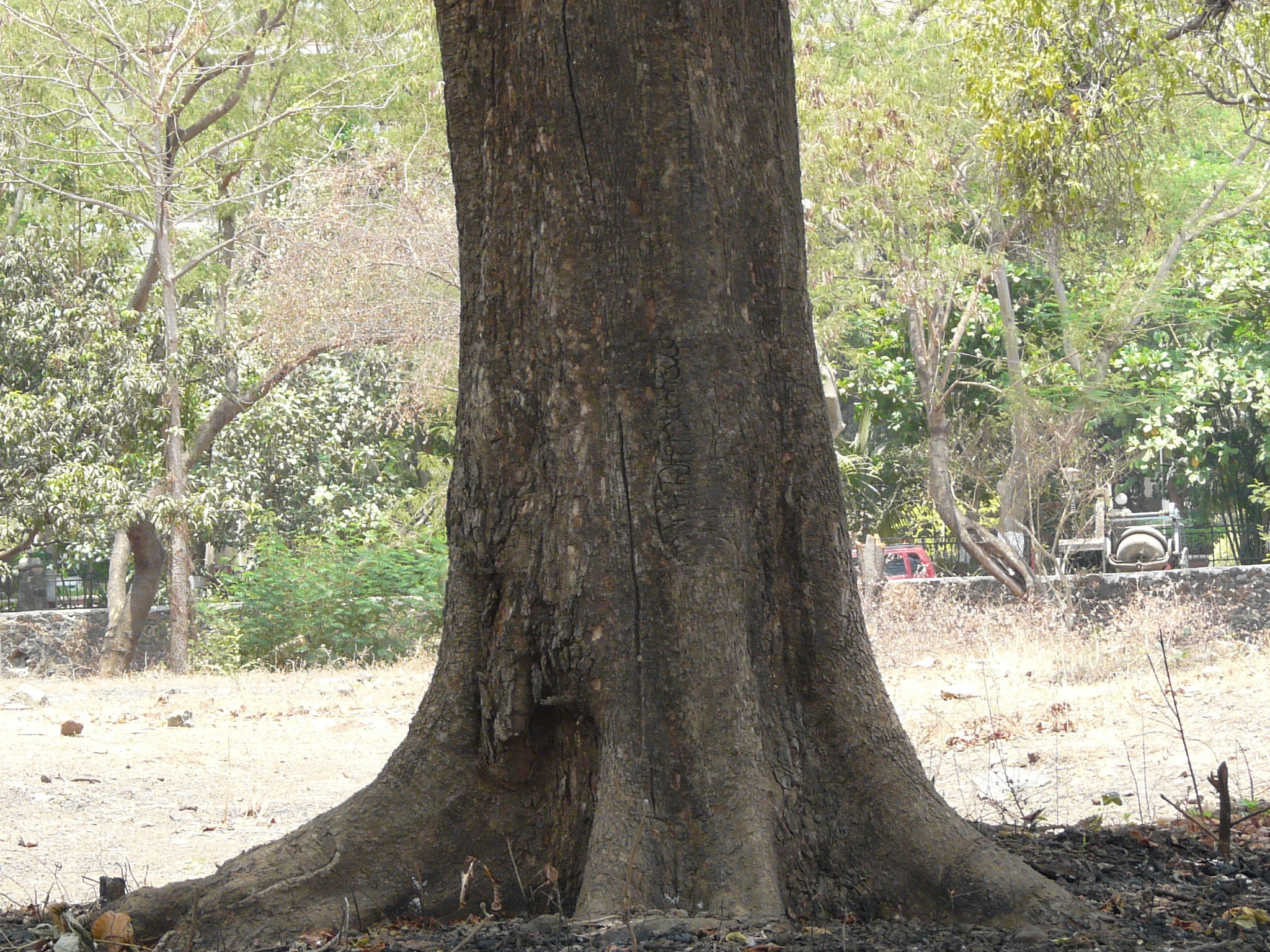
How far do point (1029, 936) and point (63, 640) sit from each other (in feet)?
62.5

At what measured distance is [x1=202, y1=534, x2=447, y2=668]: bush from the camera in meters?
15.6

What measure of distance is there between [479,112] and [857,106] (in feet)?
42.6

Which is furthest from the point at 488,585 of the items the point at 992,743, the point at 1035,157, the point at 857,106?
the point at 857,106

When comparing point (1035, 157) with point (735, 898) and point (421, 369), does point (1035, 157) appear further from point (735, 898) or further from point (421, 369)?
point (421, 369)

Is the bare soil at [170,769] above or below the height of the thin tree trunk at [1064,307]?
below

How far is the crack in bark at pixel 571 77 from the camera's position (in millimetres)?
3109

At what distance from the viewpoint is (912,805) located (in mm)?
3156

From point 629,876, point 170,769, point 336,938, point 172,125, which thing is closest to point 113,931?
point 336,938

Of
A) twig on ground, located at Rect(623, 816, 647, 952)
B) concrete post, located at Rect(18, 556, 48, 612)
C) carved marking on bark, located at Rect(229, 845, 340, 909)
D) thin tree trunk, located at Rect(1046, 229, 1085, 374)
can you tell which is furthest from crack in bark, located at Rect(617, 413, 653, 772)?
concrete post, located at Rect(18, 556, 48, 612)

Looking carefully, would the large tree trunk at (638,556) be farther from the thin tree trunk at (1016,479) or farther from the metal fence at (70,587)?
the metal fence at (70,587)

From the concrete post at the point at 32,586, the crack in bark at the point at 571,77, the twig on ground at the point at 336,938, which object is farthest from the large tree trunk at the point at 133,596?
the crack in bark at the point at 571,77

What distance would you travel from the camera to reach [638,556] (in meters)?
3.04

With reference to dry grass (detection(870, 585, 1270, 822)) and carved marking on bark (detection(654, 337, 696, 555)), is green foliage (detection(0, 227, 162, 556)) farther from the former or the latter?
carved marking on bark (detection(654, 337, 696, 555))

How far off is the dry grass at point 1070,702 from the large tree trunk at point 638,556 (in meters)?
1.35
